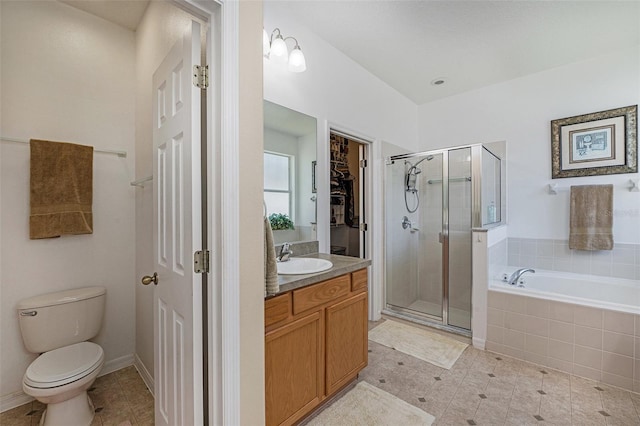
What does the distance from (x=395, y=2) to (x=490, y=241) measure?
220 centimetres

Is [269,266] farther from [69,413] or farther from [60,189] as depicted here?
[60,189]

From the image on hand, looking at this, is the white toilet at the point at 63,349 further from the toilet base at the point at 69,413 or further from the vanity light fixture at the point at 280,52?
the vanity light fixture at the point at 280,52

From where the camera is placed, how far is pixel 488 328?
2.45 meters

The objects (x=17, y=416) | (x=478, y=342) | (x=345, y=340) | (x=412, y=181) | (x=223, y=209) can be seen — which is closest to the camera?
(x=223, y=209)

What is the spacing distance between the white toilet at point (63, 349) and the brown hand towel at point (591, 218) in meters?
4.22

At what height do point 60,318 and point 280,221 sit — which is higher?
point 280,221

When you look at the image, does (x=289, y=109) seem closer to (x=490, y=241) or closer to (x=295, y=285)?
(x=295, y=285)

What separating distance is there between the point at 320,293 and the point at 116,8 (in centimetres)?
251

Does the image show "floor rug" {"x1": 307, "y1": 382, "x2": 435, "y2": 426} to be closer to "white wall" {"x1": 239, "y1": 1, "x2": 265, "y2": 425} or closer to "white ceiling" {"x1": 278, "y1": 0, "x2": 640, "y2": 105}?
"white wall" {"x1": 239, "y1": 1, "x2": 265, "y2": 425}

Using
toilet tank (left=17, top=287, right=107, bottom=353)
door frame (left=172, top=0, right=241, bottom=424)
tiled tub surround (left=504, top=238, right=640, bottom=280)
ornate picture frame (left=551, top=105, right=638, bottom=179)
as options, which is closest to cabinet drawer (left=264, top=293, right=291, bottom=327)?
door frame (left=172, top=0, right=241, bottom=424)

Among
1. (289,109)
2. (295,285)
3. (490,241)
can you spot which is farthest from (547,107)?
(295,285)

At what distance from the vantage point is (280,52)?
1.87m

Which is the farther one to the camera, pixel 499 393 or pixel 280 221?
pixel 280 221

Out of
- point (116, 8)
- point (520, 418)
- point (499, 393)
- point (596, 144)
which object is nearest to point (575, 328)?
point (499, 393)
